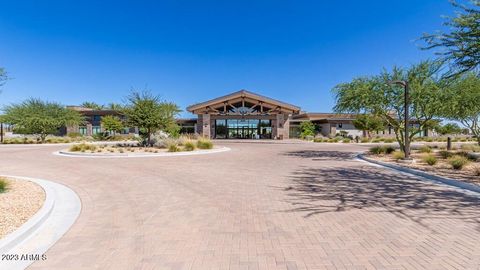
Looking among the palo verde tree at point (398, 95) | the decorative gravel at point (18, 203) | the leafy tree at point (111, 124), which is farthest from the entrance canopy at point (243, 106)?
the decorative gravel at point (18, 203)

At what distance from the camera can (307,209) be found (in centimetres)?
616

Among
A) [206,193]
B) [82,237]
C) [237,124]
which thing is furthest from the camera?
[237,124]

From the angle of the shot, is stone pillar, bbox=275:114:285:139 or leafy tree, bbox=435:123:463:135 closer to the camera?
stone pillar, bbox=275:114:285:139

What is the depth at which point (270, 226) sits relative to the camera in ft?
16.7

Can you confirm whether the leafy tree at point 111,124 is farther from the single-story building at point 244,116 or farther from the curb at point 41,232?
the curb at point 41,232

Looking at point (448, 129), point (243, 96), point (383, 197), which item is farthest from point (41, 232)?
A: point (448, 129)

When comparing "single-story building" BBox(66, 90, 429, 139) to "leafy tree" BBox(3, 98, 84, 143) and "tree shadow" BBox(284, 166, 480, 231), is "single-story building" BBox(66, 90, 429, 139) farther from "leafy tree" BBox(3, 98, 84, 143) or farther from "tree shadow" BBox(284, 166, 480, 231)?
"tree shadow" BBox(284, 166, 480, 231)

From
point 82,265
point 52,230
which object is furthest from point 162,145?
point 82,265

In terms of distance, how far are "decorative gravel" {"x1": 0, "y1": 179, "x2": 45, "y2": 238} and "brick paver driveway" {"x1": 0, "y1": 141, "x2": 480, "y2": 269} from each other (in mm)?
965

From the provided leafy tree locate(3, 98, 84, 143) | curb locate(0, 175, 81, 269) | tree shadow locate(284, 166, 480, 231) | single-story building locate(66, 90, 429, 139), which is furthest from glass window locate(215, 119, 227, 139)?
curb locate(0, 175, 81, 269)

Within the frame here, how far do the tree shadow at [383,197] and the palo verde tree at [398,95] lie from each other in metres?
7.84

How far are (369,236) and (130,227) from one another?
4.12 meters

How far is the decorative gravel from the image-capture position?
498cm

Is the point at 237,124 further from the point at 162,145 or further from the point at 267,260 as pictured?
the point at 267,260
